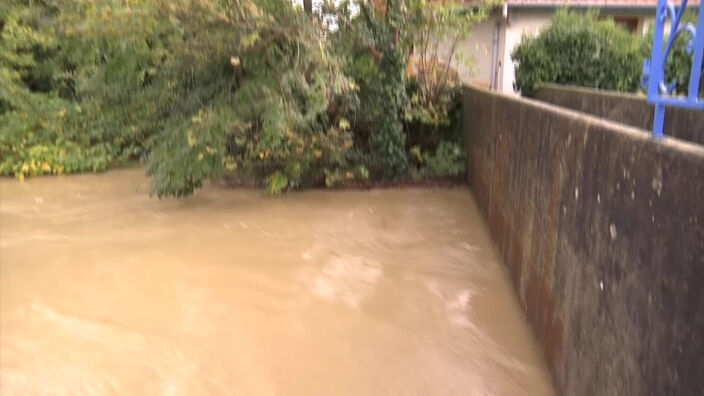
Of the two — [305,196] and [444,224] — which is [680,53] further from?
[305,196]

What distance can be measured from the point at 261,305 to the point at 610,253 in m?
3.19

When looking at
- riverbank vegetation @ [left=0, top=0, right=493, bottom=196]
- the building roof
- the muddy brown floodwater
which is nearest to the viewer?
the muddy brown floodwater

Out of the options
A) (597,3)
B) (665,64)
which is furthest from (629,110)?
(597,3)

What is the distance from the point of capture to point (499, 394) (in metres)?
3.62

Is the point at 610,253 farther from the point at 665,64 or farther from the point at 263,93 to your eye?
the point at 263,93

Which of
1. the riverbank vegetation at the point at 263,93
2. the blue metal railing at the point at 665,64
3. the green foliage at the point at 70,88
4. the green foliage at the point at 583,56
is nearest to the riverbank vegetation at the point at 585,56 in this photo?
the green foliage at the point at 583,56

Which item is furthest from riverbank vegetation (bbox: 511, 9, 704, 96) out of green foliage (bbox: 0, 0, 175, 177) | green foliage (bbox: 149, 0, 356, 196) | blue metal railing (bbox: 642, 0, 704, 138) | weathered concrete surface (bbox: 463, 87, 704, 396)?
blue metal railing (bbox: 642, 0, 704, 138)

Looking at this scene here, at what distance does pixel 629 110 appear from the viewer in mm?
6102

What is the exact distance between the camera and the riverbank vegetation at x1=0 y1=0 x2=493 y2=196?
7715 millimetres

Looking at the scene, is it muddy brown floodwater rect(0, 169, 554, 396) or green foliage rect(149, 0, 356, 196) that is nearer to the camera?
muddy brown floodwater rect(0, 169, 554, 396)

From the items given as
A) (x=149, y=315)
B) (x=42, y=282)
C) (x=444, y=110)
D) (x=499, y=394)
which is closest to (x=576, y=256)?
(x=499, y=394)

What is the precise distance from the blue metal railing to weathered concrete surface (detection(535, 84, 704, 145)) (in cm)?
245

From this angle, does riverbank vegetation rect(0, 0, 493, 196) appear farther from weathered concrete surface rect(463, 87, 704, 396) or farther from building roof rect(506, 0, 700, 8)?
building roof rect(506, 0, 700, 8)

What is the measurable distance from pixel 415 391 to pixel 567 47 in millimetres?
8710
